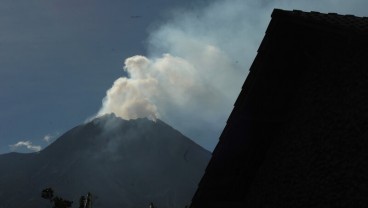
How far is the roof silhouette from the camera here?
7.20 metres

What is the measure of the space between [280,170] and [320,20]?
3223 mm

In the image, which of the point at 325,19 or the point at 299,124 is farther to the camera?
the point at 299,124

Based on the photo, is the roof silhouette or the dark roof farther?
the dark roof

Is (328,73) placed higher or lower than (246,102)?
higher

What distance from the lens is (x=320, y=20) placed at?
7.73 m

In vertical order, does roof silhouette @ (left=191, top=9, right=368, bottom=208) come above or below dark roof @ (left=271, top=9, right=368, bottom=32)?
below

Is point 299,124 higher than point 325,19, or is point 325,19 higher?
point 325,19

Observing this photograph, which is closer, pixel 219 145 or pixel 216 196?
pixel 219 145

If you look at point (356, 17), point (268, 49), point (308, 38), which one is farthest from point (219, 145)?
point (356, 17)

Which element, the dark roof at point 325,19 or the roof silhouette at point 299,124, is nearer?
the roof silhouette at point 299,124

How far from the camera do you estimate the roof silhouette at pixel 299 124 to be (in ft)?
23.6

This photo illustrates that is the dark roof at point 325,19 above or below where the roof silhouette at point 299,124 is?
above

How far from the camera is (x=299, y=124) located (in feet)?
27.9

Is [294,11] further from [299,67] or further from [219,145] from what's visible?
[219,145]
